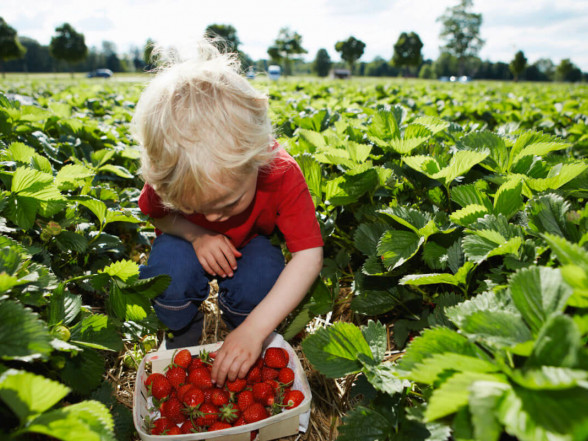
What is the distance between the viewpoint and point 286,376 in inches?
59.6

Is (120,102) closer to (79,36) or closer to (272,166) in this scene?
(272,166)

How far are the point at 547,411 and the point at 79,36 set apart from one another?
63888mm

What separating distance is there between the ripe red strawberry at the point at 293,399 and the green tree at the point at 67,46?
60.4 metres

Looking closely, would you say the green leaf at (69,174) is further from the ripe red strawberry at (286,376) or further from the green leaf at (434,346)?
the green leaf at (434,346)

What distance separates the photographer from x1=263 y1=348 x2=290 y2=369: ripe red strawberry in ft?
5.06

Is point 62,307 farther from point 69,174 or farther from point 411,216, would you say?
point 411,216

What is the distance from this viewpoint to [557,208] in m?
1.07

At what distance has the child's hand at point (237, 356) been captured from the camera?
1.41 meters

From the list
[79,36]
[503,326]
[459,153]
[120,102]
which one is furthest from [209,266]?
[79,36]

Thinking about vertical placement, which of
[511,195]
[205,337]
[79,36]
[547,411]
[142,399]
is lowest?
[205,337]

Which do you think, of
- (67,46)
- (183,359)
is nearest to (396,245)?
(183,359)

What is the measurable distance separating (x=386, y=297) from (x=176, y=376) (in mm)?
856

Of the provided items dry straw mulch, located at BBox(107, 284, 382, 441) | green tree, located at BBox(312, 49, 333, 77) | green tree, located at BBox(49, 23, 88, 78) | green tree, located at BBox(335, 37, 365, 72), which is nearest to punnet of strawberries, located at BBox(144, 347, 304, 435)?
dry straw mulch, located at BBox(107, 284, 382, 441)

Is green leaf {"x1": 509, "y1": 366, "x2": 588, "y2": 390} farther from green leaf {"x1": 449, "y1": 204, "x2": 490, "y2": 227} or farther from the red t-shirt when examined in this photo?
the red t-shirt
